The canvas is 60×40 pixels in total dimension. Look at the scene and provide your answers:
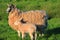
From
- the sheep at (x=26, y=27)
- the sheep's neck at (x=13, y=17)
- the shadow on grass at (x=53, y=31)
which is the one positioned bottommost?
the shadow on grass at (x=53, y=31)

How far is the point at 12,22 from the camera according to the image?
12.1m

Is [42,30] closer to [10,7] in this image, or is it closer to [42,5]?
[10,7]

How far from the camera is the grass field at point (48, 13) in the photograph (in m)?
12.1

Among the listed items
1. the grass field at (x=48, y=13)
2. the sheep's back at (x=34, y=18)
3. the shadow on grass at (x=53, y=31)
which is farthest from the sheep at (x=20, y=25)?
the shadow on grass at (x=53, y=31)

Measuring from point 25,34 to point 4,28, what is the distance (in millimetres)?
2964

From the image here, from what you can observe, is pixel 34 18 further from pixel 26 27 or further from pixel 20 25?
pixel 26 27

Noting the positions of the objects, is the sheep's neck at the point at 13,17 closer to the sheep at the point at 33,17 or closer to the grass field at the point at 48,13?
the sheep at the point at 33,17

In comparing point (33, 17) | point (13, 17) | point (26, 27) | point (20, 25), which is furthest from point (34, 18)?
point (26, 27)

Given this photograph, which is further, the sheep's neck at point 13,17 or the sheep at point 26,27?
the sheep's neck at point 13,17

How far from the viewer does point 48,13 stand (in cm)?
1816

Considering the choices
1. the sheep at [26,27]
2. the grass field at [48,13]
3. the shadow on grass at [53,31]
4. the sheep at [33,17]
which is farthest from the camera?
the shadow on grass at [53,31]

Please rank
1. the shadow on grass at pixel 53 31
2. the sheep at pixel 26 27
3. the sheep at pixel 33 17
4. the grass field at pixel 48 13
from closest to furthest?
the sheep at pixel 26 27 → the grass field at pixel 48 13 → the sheep at pixel 33 17 → the shadow on grass at pixel 53 31

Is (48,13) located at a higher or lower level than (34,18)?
lower

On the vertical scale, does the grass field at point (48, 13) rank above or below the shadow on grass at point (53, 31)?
above
